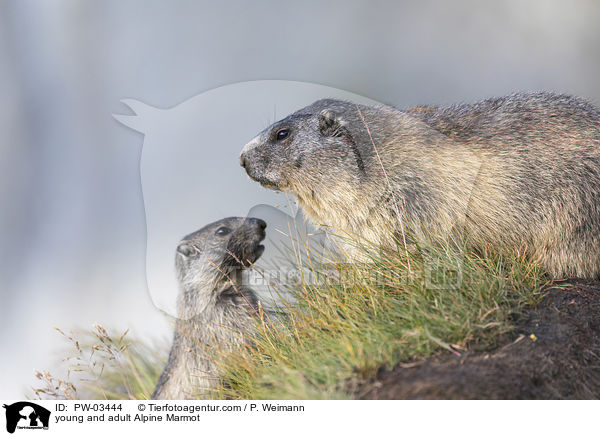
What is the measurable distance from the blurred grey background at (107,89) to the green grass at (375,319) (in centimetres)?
44

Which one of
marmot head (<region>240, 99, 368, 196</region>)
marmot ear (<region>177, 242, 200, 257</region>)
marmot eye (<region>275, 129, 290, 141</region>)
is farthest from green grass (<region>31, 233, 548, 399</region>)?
marmot eye (<region>275, 129, 290, 141</region>)

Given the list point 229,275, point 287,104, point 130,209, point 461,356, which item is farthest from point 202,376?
point 287,104

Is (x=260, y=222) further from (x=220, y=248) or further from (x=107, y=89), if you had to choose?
(x=107, y=89)

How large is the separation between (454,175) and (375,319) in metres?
1.33

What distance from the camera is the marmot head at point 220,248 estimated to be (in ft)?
11.4

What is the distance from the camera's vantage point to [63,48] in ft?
11.6

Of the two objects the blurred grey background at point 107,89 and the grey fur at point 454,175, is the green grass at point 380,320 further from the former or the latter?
the blurred grey background at point 107,89

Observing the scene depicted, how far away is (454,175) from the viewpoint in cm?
333

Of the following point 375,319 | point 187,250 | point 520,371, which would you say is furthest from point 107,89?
point 520,371

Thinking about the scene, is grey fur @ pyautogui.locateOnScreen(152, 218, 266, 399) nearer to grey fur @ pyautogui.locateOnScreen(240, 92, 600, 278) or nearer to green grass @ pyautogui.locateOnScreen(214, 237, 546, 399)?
green grass @ pyautogui.locateOnScreen(214, 237, 546, 399)

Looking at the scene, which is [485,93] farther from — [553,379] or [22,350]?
[22,350]

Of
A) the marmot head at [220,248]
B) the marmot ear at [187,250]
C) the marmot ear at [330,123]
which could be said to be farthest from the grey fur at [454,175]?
the marmot ear at [187,250]

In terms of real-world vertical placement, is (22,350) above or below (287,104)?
below

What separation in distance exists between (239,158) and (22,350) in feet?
7.00
